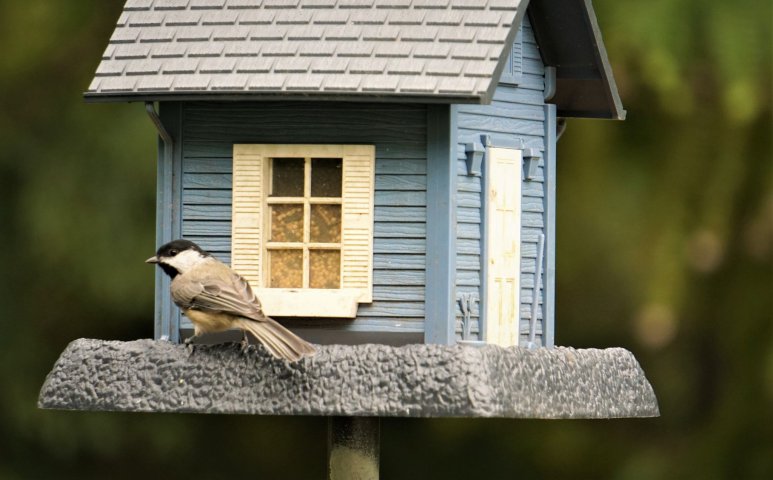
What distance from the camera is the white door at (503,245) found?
6.18 meters

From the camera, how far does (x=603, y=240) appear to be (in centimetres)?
871

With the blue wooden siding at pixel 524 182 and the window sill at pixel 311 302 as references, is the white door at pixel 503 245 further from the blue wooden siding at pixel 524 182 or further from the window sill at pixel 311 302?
the window sill at pixel 311 302

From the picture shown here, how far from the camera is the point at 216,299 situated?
578 centimetres

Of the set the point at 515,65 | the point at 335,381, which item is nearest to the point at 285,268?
the point at 335,381

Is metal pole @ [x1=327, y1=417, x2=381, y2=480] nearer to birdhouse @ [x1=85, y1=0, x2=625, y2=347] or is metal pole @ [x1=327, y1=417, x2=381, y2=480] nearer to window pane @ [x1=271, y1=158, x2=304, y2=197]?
birdhouse @ [x1=85, y1=0, x2=625, y2=347]

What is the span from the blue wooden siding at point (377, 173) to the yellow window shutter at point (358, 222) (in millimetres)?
29

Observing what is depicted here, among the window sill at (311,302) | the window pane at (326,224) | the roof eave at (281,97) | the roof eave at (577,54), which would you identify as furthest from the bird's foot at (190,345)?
the roof eave at (577,54)

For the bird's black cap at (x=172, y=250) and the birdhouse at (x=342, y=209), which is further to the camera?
the bird's black cap at (x=172, y=250)

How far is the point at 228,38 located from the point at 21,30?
8.91 ft

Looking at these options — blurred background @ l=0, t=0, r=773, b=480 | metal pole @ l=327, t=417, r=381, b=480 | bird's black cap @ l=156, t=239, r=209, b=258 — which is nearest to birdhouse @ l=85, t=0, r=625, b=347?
bird's black cap @ l=156, t=239, r=209, b=258

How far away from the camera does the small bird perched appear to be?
5.63 metres

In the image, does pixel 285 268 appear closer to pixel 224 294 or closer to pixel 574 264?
pixel 224 294

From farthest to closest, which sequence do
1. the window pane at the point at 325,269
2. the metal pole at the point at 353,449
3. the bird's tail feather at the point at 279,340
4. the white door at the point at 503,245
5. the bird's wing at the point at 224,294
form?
the metal pole at the point at 353,449 → the white door at the point at 503,245 → the window pane at the point at 325,269 → the bird's wing at the point at 224,294 → the bird's tail feather at the point at 279,340

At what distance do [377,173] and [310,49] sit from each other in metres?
0.50
